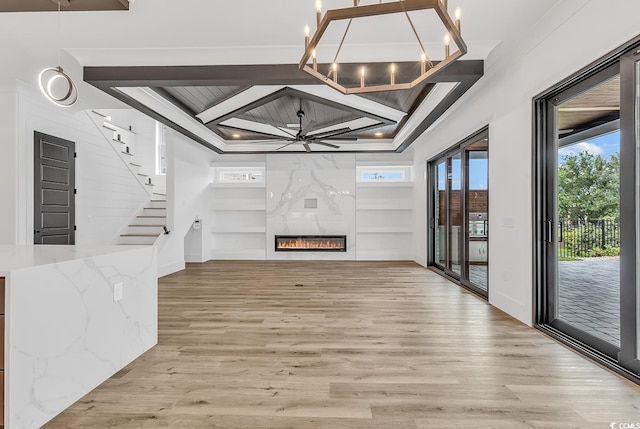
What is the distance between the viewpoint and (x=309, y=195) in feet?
26.1

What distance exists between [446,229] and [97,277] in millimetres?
5404

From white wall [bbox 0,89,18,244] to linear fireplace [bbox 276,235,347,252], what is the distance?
190 inches

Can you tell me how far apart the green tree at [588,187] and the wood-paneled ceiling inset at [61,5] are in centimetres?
400

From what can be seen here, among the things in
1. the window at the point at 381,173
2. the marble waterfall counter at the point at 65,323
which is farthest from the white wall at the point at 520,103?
the marble waterfall counter at the point at 65,323

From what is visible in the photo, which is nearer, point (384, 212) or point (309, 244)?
point (309, 244)

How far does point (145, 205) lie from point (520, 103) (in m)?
7.20

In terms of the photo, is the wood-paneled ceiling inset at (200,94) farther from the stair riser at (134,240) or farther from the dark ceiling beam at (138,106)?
the stair riser at (134,240)

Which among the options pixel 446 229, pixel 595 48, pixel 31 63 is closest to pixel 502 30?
pixel 595 48

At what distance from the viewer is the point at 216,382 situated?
7.08 feet

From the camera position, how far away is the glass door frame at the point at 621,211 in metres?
2.13

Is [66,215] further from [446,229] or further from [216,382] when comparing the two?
[446,229]

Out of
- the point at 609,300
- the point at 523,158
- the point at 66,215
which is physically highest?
the point at 523,158

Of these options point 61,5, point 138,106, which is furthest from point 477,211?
point 61,5

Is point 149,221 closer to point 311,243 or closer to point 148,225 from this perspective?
point 148,225
